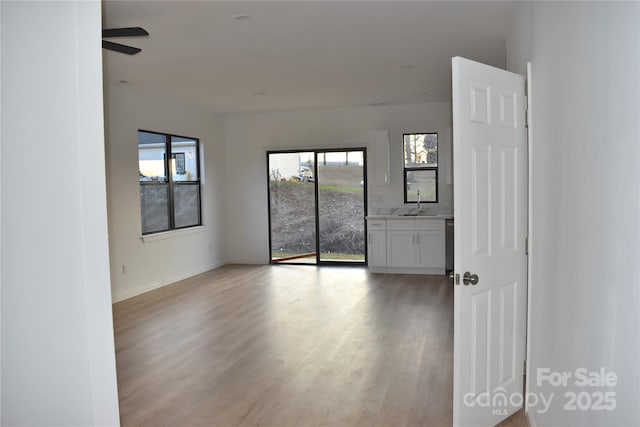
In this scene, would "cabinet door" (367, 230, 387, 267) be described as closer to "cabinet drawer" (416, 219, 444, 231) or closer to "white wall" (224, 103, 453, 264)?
Answer: "cabinet drawer" (416, 219, 444, 231)

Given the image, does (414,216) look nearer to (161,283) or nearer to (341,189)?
(341,189)

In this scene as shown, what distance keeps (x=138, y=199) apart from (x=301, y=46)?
131 inches

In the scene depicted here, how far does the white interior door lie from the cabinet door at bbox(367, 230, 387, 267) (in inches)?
187

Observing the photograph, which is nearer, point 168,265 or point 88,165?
point 88,165

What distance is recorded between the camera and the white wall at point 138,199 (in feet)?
20.6

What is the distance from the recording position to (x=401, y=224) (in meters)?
7.73

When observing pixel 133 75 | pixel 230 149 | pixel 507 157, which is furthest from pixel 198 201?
pixel 507 157

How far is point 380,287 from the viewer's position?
22.5 feet

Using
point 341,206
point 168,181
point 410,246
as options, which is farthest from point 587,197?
point 341,206

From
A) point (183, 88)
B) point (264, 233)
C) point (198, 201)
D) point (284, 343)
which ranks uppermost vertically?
point (183, 88)

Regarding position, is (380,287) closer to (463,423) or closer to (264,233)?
(264,233)

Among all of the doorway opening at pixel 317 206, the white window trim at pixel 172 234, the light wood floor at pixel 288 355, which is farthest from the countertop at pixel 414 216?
the white window trim at pixel 172 234

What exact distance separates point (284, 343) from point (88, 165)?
292cm

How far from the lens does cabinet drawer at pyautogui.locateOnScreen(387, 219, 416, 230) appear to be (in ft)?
25.2
